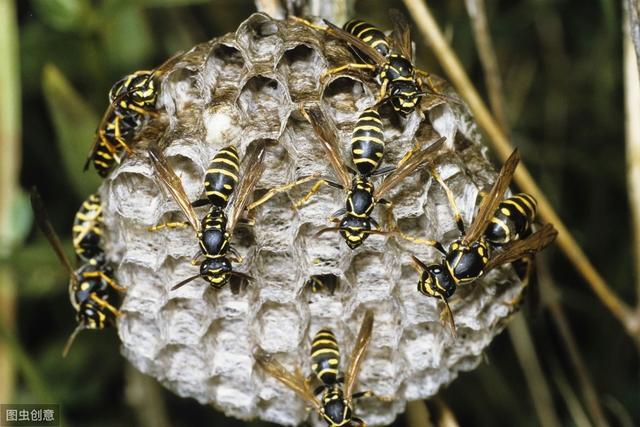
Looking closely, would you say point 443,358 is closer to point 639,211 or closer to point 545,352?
point 639,211

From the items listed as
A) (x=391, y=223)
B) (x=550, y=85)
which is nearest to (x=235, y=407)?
(x=391, y=223)

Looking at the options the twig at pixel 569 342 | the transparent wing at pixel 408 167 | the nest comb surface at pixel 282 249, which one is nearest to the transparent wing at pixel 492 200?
the nest comb surface at pixel 282 249

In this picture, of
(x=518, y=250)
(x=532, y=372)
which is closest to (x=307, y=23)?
(x=518, y=250)

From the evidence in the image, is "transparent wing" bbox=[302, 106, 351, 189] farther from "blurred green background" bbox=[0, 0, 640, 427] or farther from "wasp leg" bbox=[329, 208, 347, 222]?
"blurred green background" bbox=[0, 0, 640, 427]

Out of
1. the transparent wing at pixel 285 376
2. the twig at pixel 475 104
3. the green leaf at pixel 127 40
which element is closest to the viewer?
the transparent wing at pixel 285 376

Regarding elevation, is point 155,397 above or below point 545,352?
above

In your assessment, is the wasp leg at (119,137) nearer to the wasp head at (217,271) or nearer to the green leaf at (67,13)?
the wasp head at (217,271)

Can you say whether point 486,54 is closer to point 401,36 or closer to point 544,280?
point 401,36
